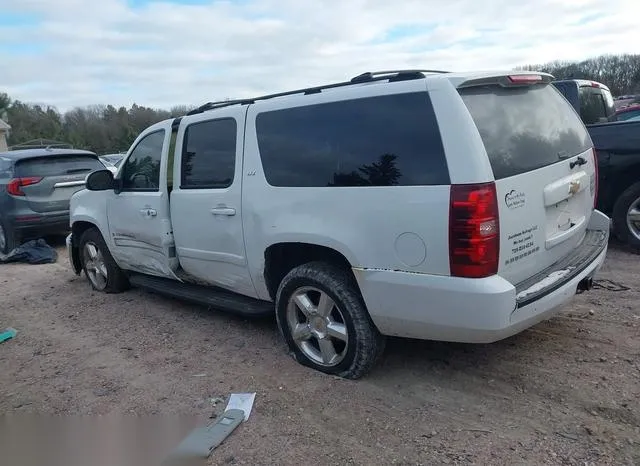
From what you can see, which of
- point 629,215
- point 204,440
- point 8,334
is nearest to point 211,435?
point 204,440

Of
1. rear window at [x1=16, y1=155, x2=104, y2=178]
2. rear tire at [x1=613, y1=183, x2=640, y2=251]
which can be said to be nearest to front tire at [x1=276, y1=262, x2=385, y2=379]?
rear tire at [x1=613, y1=183, x2=640, y2=251]

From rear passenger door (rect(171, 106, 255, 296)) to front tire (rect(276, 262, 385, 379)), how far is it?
1.82 ft

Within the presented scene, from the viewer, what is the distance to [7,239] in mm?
8859

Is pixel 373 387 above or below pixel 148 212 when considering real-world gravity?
below

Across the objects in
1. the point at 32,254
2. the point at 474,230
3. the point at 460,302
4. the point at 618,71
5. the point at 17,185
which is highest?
the point at 618,71

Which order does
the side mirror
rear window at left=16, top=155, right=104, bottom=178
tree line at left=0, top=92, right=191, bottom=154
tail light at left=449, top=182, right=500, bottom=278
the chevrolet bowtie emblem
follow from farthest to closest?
tree line at left=0, top=92, right=191, bottom=154 → rear window at left=16, top=155, right=104, bottom=178 → the side mirror → the chevrolet bowtie emblem → tail light at left=449, top=182, right=500, bottom=278

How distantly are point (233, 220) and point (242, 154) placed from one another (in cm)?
51

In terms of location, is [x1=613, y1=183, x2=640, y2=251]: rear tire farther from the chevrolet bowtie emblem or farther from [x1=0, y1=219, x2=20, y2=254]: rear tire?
[x1=0, y1=219, x2=20, y2=254]: rear tire

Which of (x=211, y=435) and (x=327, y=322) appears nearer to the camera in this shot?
(x=211, y=435)

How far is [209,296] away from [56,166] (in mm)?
5789

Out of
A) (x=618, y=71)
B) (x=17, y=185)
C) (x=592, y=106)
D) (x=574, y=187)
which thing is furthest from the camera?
(x=618, y=71)

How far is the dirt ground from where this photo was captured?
2.99m

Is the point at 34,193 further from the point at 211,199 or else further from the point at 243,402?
the point at 243,402

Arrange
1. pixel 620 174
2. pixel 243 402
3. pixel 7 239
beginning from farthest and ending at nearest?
pixel 7 239 → pixel 620 174 → pixel 243 402
